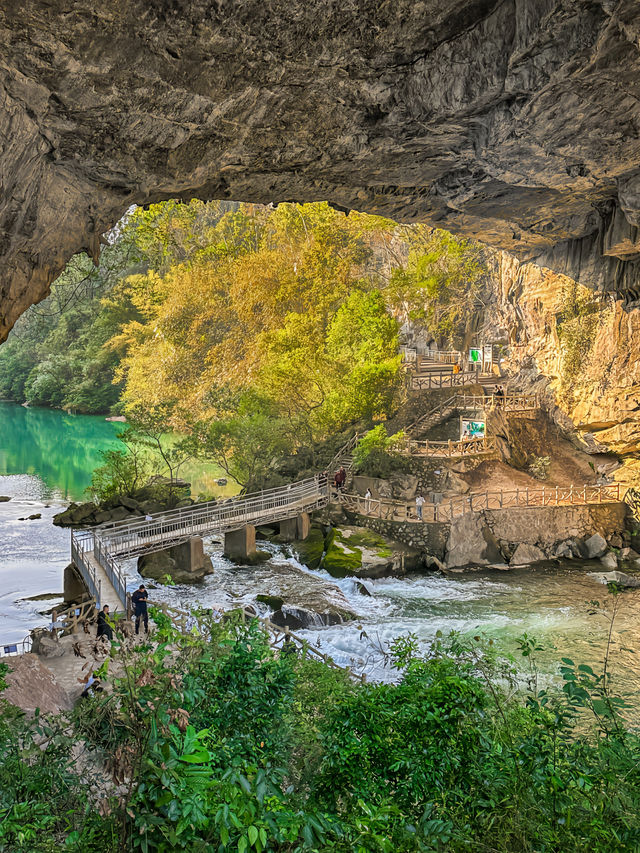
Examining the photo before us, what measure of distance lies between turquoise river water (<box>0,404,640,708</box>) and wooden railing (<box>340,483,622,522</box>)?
181 cm

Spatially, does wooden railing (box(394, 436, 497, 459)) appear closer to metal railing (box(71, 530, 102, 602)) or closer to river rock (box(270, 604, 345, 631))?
river rock (box(270, 604, 345, 631))

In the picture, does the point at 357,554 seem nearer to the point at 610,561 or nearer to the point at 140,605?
the point at 610,561

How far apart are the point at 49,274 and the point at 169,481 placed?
60.6 feet

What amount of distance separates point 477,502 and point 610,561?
12.4ft

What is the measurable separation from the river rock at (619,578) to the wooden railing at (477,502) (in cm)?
232

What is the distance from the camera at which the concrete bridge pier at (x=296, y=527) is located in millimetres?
18984

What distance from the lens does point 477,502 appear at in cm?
1881

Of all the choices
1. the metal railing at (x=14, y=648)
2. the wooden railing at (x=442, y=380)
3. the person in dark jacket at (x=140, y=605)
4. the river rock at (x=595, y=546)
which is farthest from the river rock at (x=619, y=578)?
the metal railing at (x=14, y=648)

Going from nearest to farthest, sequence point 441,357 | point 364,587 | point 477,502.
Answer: point 364,587 → point 477,502 → point 441,357

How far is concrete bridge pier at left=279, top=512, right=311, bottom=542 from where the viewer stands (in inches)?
747

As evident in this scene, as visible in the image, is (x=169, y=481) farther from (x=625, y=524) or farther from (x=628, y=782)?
(x=628, y=782)

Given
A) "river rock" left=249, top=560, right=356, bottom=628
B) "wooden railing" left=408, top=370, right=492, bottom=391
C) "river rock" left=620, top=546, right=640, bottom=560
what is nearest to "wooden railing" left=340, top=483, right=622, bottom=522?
"river rock" left=620, top=546, right=640, bottom=560

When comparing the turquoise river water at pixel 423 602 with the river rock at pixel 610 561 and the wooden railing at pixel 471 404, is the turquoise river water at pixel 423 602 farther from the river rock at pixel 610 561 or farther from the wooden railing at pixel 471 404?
the wooden railing at pixel 471 404

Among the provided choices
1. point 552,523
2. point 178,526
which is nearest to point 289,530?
point 178,526
